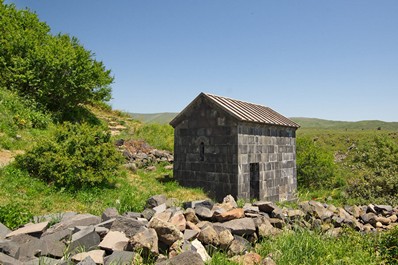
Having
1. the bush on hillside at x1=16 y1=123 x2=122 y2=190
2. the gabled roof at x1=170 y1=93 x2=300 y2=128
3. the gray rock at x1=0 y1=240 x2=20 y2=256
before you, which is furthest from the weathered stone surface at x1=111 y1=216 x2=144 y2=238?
the gabled roof at x1=170 y1=93 x2=300 y2=128

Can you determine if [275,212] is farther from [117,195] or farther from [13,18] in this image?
[13,18]

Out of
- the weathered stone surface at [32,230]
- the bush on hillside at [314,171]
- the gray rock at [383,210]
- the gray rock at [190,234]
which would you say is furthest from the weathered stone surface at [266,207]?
the bush on hillside at [314,171]

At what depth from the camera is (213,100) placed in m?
13.0

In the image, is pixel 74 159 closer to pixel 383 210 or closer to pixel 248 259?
pixel 248 259

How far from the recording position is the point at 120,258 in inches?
193

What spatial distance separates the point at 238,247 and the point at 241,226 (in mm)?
731

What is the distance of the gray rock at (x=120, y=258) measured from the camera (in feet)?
15.8

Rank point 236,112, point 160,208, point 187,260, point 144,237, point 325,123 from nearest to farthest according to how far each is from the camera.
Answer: point 187,260 → point 144,237 → point 160,208 → point 236,112 → point 325,123

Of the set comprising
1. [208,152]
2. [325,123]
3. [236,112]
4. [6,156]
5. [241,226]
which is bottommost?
[241,226]

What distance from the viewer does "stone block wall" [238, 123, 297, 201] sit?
12.6 metres

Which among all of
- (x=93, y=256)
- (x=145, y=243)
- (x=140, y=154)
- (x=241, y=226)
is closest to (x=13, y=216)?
(x=93, y=256)

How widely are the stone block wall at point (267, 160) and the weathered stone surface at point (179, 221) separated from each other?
19.2ft

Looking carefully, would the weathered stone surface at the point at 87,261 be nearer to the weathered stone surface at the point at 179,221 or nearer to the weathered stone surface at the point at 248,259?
the weathered stone surface at the point at 179,221

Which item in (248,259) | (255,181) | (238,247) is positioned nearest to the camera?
(248,259)
